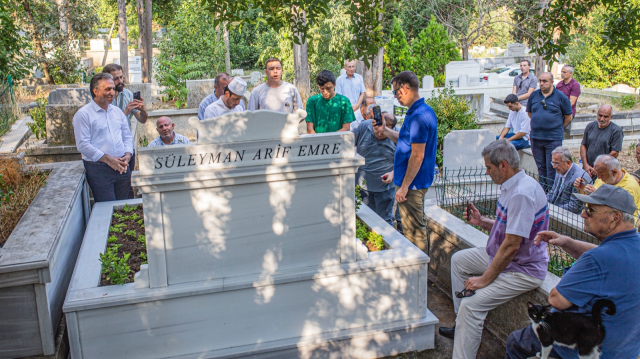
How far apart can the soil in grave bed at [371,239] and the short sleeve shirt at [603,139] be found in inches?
182

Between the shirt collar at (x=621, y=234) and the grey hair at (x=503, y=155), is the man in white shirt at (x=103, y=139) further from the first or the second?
the shirt collar at (x=621, y=234)

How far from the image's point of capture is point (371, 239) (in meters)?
5.06

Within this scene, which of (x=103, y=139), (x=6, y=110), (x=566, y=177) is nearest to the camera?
(x=103, y=139)

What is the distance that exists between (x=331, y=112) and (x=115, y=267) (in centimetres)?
350

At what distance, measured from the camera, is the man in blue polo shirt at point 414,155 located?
5.20 m

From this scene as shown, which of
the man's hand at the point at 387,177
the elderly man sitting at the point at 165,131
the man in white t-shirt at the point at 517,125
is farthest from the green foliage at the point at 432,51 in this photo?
the elderly man sitting at the point at 165,131

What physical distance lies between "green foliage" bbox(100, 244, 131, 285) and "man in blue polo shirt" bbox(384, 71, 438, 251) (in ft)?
8.62

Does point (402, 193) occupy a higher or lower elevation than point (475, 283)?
higher

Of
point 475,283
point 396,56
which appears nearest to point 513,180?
point 475,283

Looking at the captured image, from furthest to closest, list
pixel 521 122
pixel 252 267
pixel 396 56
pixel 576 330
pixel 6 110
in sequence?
pixel 396 56 → pixel 6 110 → pixel 521 122 → pixel 252 267 → pixel 576 330

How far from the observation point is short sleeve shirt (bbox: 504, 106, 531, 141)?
967 cm

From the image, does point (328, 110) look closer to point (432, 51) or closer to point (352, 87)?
point (352, 87)

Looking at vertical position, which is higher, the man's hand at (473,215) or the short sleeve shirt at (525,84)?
the short sleeve shirt at (525,84)

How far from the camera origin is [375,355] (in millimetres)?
4496
